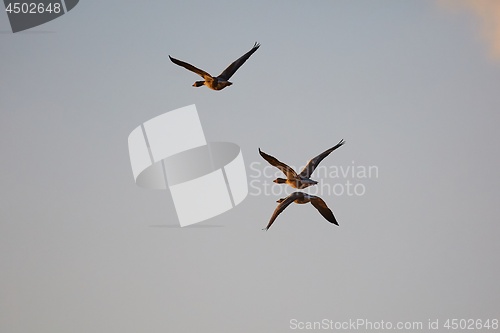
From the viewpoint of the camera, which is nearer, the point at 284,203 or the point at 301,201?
the point at 284,203

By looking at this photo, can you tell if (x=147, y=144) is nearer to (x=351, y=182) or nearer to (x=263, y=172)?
(x=263, y=172)

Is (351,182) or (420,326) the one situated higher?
(351,182)

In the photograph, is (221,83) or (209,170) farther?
(209,170)

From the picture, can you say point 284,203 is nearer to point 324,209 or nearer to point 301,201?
point 301,201

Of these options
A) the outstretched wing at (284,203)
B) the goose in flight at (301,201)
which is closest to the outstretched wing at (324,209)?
the goose in flight at (301,201)

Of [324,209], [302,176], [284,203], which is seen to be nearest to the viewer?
[284,203]

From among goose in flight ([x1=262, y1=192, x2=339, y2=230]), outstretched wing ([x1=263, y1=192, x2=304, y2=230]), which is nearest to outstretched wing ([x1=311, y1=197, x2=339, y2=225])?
goose in flight ([x1=262, y1=192, x2=339, y2=230])

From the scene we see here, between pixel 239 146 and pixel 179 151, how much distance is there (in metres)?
0.38

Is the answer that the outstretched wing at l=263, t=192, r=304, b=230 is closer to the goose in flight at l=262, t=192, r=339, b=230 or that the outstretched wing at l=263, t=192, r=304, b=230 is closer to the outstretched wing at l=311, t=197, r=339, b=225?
the goose in flight at l=262, t=192, r=339, b=230

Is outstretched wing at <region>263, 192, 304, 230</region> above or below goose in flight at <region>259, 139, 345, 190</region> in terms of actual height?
below

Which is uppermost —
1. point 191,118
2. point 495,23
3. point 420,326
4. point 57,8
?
point 57,8

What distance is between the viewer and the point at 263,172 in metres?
4.42

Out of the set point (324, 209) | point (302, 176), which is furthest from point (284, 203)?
point (324, 209)

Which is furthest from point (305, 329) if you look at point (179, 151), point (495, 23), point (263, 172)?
point (495, 23)
